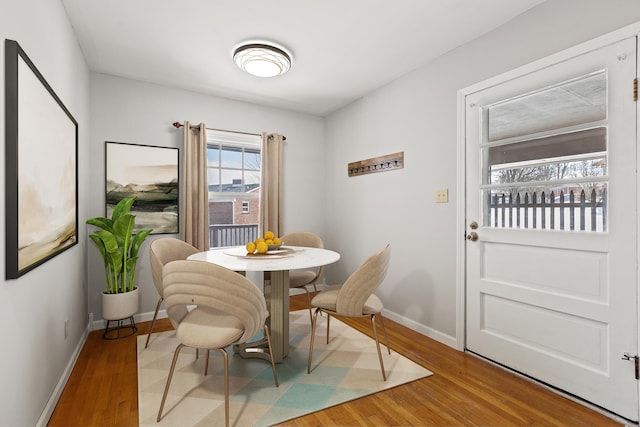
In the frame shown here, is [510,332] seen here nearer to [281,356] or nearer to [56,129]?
[281,356]

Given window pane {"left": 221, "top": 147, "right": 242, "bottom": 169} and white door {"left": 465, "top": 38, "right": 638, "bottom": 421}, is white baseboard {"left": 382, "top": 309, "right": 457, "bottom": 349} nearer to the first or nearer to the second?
white door {"left": 465, "top": 38, "right": 638, "bottom": 421}

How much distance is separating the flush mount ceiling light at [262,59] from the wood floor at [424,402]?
8.44ft

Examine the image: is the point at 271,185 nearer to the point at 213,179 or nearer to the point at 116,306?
→ the point at 213,179

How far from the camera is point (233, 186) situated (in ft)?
13.0

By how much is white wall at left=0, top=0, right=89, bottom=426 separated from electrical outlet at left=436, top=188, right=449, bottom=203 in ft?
9.16

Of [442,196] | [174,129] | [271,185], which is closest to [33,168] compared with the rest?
[174,129]

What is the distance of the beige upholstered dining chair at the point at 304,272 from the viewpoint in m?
3.03

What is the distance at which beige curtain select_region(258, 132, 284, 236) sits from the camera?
12.9 feet

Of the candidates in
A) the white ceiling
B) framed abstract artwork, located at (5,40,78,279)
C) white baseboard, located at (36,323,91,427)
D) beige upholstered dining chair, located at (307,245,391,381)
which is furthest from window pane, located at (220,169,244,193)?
beige upholstered dining chair, located at (307,245,391,381)

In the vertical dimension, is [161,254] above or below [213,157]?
below

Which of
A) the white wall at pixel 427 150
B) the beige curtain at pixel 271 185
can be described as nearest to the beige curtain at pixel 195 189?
the beige curtain at pixel 271 185

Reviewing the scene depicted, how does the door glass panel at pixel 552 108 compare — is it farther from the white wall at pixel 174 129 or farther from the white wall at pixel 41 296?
the white wall at pixel 41 296

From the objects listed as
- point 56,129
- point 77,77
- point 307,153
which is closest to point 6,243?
point 56,129

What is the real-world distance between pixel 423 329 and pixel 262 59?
9.31 ft
